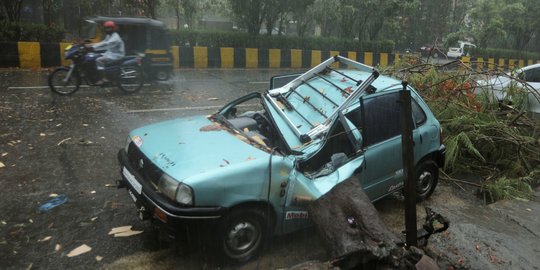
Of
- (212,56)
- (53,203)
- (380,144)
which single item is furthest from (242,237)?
(212,56)

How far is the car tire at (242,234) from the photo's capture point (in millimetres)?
3297


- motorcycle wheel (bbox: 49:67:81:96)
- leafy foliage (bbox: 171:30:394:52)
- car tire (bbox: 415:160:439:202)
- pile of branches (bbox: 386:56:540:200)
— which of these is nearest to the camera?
car tire (bbox: 415:160:439:202)

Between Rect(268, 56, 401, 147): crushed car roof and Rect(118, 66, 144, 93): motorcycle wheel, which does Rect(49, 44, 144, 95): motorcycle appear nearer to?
Rect(118, 66, 144, 93): motorcycle wheel

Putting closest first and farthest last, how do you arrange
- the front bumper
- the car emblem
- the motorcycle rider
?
the front bumper, the car emblem, the motorcycle rider

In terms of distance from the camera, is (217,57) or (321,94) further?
(217,57)

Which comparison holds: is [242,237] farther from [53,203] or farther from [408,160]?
[53,203]

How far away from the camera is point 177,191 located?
3.17m

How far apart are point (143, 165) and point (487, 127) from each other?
5298 mm

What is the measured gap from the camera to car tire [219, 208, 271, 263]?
3.30 m

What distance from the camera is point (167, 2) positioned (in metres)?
18.6

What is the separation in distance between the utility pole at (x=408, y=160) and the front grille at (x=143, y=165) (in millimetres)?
1873

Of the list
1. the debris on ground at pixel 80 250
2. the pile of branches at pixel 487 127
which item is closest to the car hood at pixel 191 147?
the debris on ground at pixel 80 250

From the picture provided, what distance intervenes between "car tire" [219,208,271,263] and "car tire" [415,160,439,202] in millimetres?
2342

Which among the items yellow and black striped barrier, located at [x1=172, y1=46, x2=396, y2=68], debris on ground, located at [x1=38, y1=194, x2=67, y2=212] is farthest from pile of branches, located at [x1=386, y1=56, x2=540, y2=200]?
yellow and black striped barrier, located at [x1=172, y1=46, x2=396, y2=68]
